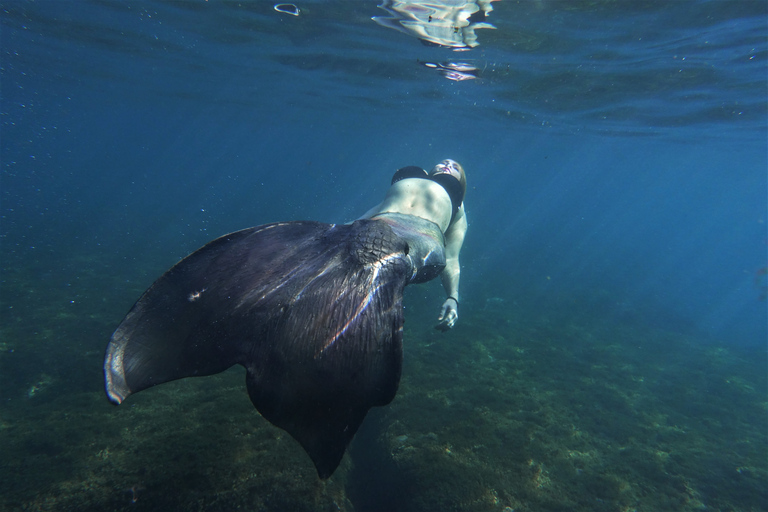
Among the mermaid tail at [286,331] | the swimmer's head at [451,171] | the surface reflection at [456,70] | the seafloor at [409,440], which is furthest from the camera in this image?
the surface reflection at [456,70]

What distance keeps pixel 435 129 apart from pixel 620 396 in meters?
33.0

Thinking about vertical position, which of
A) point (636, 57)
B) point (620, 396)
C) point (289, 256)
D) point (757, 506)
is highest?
point (636, 57)

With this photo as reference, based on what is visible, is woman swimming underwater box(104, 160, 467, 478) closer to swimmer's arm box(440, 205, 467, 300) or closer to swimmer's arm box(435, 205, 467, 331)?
swimmer's arm box(435, 205, 467, 331)

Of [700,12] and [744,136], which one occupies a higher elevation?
[700,12]

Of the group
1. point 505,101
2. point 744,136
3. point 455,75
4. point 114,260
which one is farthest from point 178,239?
point 744,136

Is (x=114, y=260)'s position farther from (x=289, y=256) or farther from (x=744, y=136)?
(x=744, y=136)

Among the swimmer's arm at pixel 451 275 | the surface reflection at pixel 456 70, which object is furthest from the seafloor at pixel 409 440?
the surface reflection at pixel 456 70

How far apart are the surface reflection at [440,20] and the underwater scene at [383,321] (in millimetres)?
115

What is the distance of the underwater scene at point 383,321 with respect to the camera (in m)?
1.64

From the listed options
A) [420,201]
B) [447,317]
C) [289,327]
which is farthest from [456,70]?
[289,327]

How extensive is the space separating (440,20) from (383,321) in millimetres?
12692

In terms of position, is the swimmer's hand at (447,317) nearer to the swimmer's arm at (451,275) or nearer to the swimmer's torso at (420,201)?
the swimmer's arm at (451,275)

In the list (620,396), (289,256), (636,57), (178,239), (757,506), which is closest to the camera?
(289,256)

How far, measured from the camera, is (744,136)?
73.8 feet
